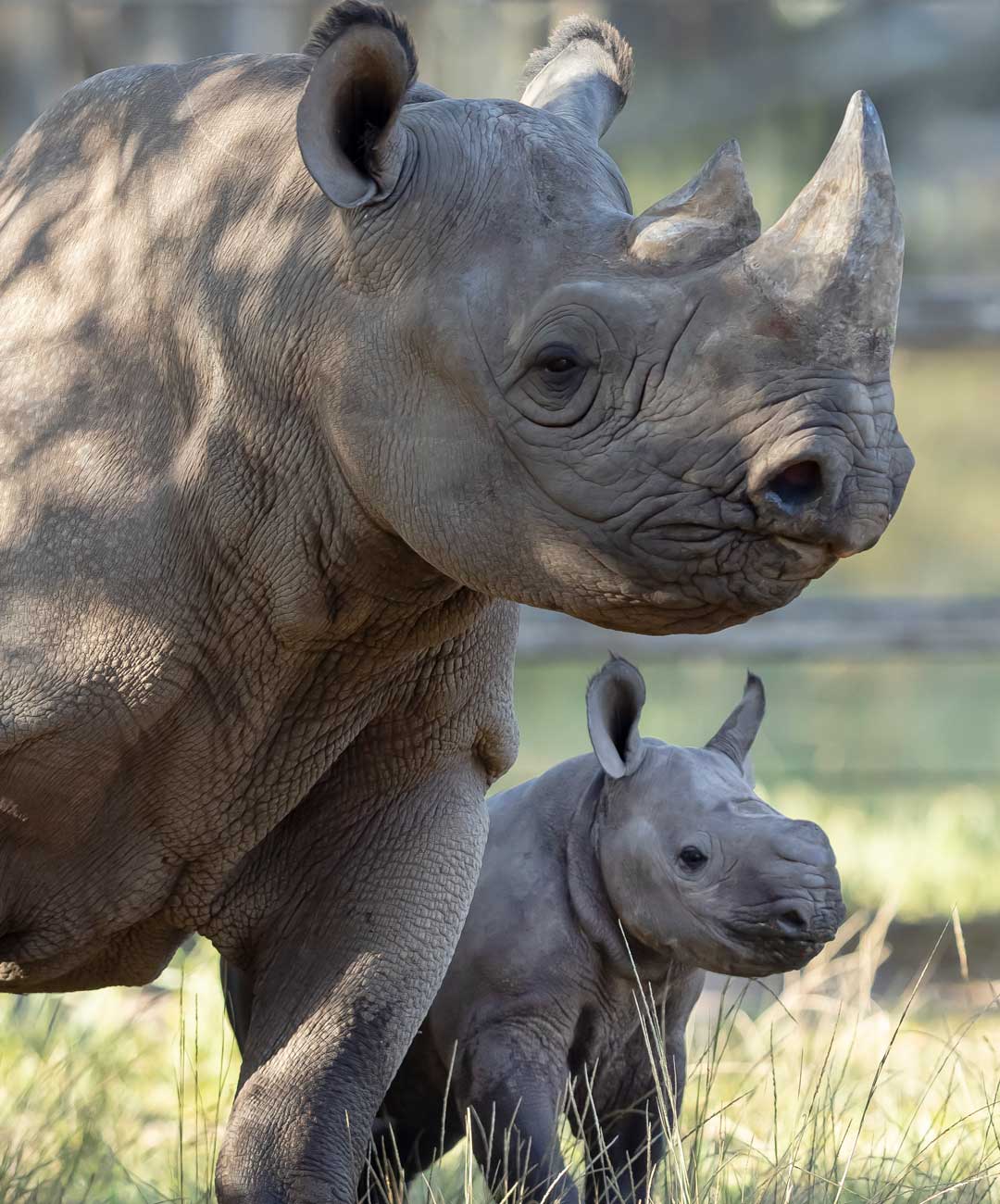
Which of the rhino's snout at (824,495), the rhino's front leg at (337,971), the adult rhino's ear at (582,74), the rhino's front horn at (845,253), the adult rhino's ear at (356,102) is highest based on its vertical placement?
the adult rhino's ear at (582,74)

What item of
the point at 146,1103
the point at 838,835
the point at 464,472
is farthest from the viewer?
the point at 838,835

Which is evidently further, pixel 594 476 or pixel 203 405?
pixel 203 405

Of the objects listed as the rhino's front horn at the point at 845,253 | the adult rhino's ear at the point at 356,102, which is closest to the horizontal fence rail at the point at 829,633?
the adult rhino's ear at the point at 356,102

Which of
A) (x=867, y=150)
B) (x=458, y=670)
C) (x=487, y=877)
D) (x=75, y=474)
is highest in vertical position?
(x=867, y=150)

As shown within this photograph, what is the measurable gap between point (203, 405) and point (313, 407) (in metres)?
0.19

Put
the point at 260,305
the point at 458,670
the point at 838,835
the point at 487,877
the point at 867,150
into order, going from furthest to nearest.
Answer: the point at 838,835
the point at 487,877
the point at 458,670
the point at 260,305
the point at 867,150

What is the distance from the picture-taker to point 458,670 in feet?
11.4

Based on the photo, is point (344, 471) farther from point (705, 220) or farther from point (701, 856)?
point (701, 856)

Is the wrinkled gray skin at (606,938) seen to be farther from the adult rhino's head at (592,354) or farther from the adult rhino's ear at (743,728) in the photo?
the adult rhino's head at (592,354)

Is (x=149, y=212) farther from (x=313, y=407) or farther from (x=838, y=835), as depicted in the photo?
(x=838, y=835)

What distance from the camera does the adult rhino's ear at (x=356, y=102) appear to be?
110 inches

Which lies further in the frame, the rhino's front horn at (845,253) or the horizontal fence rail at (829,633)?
the horizontal fence rail at (829,633)

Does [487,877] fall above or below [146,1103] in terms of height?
above

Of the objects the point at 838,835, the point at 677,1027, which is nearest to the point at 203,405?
the point at 677,1027
